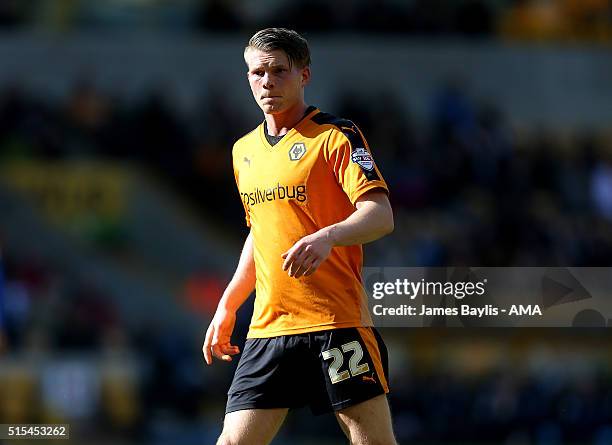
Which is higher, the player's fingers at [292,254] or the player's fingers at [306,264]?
the player's fingers at [292,254]

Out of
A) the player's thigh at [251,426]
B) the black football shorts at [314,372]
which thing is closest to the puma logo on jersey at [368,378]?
the black football shorts at [314,372]

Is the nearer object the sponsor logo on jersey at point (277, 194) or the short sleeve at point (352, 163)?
the short sleeve at point (352, 163)

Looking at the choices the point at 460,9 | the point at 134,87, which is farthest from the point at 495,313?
the point at 460,9

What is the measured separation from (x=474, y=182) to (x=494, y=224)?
90 cm

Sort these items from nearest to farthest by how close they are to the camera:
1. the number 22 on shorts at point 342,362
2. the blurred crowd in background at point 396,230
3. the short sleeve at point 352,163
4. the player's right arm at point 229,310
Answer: the short sleeve at point 352,163
the number 22 on shorts at point 342,362
the player's right arm at point 229,310
the blurred crowd in background at point 396,230

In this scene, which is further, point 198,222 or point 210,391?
point 198,222

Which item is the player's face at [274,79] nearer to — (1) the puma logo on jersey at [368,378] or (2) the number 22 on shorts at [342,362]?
(2) the number 22 on shorts at [342,362]

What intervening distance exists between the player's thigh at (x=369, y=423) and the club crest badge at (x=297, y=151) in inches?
41.1

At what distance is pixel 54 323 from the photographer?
48.6 feet

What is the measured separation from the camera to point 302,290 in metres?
5.77

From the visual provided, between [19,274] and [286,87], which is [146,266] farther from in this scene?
[286,87]

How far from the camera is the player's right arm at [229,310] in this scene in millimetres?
6129

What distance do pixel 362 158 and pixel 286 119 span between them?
1.51 ft

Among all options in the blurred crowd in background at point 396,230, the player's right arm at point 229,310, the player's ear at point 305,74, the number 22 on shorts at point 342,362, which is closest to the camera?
the number 22 on shorts at point 342,362
